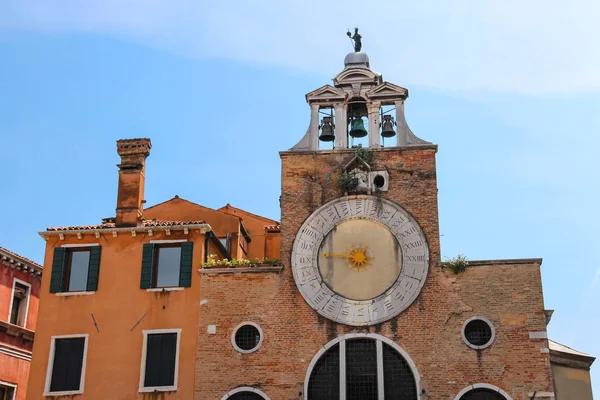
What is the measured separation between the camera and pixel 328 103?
86.3 ft

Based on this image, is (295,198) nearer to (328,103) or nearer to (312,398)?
(328,103)

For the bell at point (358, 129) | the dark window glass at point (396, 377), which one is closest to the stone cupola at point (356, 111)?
the bell at point (358, 129)

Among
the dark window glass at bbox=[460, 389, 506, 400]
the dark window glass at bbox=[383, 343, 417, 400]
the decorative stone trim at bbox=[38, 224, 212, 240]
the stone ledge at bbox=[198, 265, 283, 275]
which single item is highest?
the decorative stone trim at bbox=[38, 224, 212, 240]

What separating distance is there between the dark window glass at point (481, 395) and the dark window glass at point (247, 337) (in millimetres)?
5321

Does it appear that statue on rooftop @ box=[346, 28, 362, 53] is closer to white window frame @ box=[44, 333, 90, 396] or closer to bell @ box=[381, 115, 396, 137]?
bell @ box=[381, 115, 396, 137]

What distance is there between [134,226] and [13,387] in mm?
6563

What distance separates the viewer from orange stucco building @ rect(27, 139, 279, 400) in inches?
933

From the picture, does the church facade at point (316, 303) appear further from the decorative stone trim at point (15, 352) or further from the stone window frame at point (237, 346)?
the decorative stone trim at point (15, 352)

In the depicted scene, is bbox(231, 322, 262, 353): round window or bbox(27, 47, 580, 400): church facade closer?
bbox(27, 47, 580, 400): church facade

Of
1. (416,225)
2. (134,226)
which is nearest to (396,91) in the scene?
(416,225)

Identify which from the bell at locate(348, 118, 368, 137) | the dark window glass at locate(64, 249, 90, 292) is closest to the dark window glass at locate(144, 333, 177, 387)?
the dark window glass at locate(64, 249, 90, 292)

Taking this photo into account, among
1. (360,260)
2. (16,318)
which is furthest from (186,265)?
(16,318)

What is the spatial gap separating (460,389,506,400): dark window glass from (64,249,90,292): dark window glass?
10317 mm

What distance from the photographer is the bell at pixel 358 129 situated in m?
26.3
